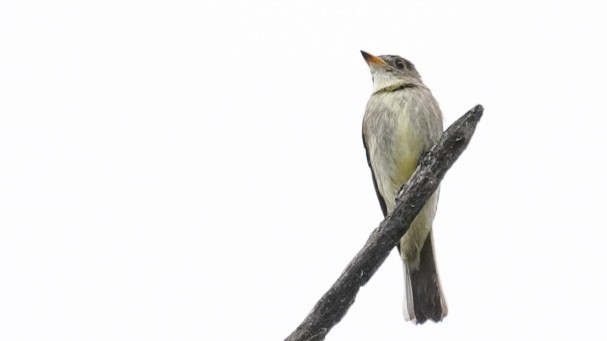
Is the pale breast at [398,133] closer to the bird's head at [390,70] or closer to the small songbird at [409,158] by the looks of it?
the small songbird at [409,158]

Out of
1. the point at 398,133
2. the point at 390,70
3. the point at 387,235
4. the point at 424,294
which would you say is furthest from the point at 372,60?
the point at 387,235

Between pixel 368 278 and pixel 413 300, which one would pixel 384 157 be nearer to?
pixel 413 300

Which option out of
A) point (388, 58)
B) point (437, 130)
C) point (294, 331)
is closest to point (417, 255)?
point (437, 130)

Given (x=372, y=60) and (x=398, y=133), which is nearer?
(x=398, y=133)

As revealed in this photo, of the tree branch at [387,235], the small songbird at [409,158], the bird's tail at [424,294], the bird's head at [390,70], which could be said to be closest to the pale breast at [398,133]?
the small songbird at [409,158]

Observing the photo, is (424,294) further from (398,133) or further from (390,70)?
(390,70)

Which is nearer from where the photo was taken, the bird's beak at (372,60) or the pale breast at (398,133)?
the pale breast at (398,133)
